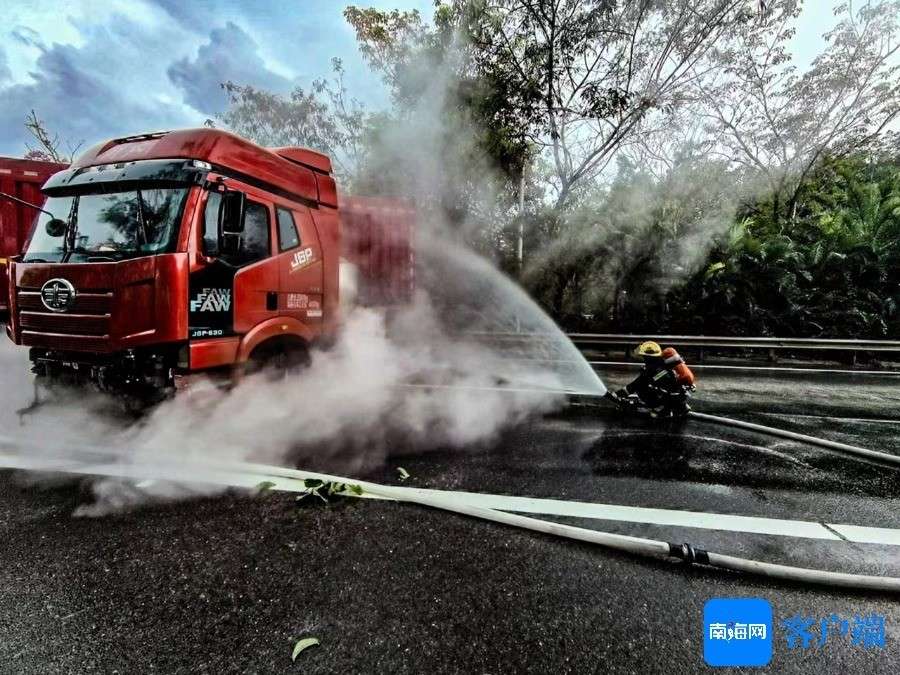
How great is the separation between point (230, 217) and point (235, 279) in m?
0.56

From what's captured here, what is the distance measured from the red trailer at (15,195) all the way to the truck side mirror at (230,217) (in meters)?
4.56

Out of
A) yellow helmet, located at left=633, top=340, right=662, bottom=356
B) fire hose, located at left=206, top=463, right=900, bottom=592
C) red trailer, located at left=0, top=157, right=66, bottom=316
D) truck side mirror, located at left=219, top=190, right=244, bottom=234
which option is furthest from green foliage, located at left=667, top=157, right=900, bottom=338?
red trailer, located at left=0, top=157, right=66, bottom=316

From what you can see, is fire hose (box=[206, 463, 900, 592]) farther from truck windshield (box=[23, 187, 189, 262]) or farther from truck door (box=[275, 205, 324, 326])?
truck windshield (box=[23, 187, 189, 262])

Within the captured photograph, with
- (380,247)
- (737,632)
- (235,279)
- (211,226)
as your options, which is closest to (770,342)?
(380,247)

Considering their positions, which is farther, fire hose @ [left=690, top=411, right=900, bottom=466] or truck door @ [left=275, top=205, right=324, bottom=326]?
truck door @ [left=275, top=205, right=324, bottom=326]

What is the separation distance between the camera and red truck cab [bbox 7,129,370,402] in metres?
3.54

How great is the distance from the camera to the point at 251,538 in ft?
8.61

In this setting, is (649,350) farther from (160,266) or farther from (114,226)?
(114,226)

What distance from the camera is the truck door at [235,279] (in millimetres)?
3770

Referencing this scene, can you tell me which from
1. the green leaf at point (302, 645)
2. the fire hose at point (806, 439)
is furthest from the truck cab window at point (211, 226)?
the fire hose at point (806, 439)

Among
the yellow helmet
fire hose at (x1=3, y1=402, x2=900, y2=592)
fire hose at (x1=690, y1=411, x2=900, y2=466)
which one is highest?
the yellow helmet

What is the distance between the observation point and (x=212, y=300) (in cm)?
385

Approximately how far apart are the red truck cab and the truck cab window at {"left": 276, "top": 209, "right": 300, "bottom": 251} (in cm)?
3

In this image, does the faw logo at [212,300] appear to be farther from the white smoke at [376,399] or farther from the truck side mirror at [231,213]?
the white smoke at [376,399]
